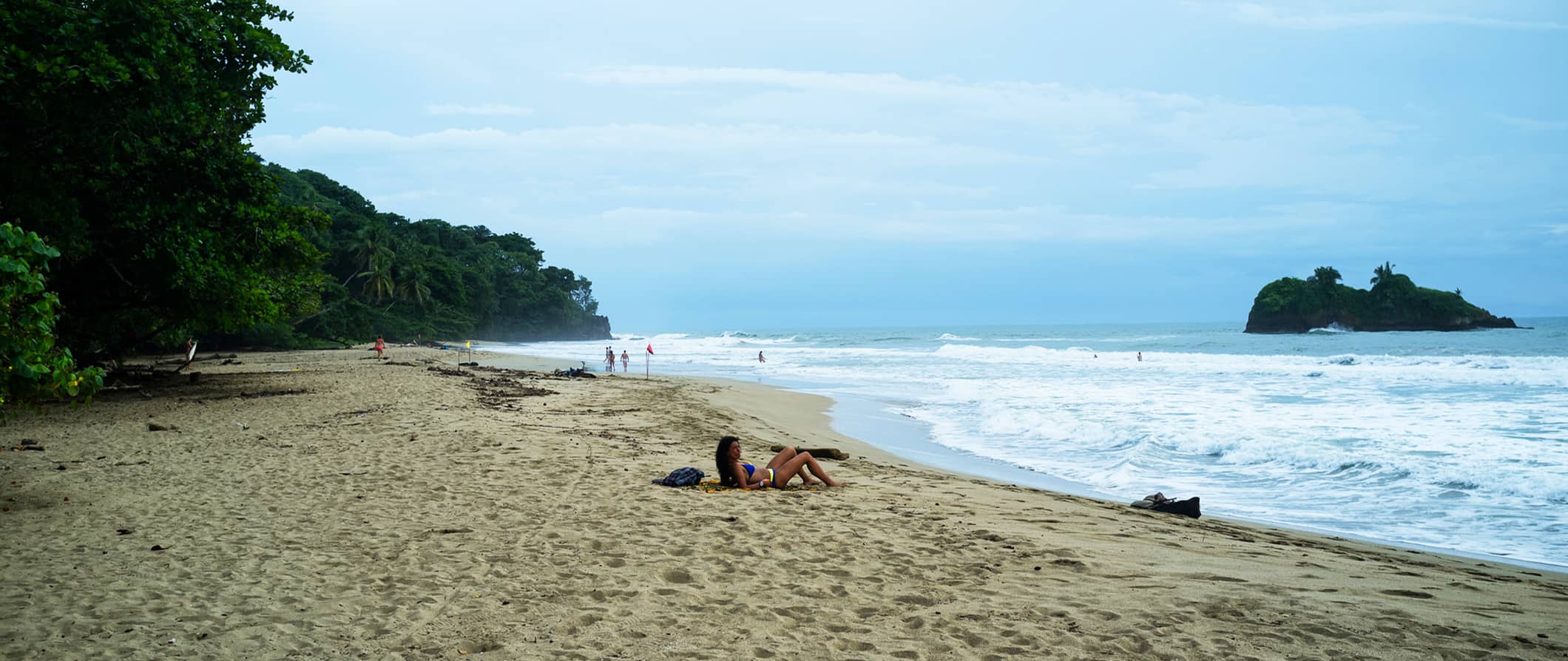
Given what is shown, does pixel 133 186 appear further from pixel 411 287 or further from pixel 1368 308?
pixel 1368 308

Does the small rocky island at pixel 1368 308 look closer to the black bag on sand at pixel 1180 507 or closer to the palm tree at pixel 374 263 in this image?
the palm tree at pixel 374 263

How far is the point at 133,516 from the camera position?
627 centimetres

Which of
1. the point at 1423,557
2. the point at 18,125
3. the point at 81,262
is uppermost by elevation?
the point at 18,125

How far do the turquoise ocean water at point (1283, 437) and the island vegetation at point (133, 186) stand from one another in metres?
10.3

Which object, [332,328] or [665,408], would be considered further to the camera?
[332,328]

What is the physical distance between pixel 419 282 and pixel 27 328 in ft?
183

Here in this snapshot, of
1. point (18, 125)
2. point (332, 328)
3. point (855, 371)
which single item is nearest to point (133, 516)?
point (18, 125)

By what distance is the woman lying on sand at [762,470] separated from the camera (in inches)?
306

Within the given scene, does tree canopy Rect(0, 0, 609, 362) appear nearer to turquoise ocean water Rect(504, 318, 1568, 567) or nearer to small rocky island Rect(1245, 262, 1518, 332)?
turquoise ocean water Rect(504, 318, 1568, 567)

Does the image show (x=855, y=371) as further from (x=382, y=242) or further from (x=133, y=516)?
(x=382, y=242)

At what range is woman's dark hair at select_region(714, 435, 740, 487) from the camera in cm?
776

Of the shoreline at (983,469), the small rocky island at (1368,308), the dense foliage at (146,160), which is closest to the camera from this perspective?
the shoreline at (983,469)

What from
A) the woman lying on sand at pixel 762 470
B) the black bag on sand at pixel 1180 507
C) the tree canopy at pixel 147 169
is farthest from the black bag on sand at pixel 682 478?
the tree canopy at pixel 147 169

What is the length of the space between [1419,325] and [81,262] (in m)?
84.7
